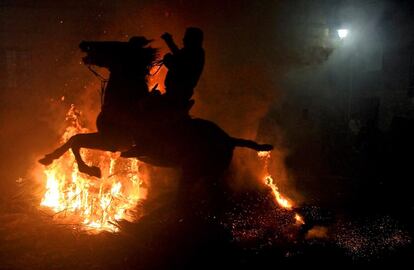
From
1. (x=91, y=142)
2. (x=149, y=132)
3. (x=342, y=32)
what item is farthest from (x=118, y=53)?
(x=342, y=32)

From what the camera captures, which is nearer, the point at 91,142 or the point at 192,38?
the point at 192,38

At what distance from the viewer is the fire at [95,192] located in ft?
25.2

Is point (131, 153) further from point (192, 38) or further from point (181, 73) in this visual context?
point (192, 38)

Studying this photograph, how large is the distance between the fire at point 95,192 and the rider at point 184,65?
117 inches

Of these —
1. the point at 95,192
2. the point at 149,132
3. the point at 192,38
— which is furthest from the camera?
the point at 95,192

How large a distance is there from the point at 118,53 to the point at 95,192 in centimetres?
369

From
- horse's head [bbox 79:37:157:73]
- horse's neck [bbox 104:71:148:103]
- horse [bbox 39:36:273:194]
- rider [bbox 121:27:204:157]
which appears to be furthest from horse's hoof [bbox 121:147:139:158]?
horse's head [bbox 79:37:157:73]

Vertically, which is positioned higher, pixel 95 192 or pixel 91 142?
pixel 91 142

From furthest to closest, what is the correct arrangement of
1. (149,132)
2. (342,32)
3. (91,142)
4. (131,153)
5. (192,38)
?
(342,32)
(91,142)
(131,153)
(149,132)
(192,38)

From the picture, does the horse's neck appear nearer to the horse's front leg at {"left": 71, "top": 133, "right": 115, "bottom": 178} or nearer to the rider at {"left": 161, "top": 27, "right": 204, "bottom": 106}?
the rider at {"left": 161, "top": 27, "right": 204, "bottom": 106}

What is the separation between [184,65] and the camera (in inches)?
232

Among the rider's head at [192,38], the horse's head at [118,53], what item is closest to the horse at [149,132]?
the horse's head at [118,53]

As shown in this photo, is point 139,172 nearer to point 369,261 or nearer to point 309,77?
point 369,261

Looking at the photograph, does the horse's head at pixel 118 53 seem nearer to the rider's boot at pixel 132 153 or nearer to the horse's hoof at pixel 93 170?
the rider's boot at pixel 132 153
